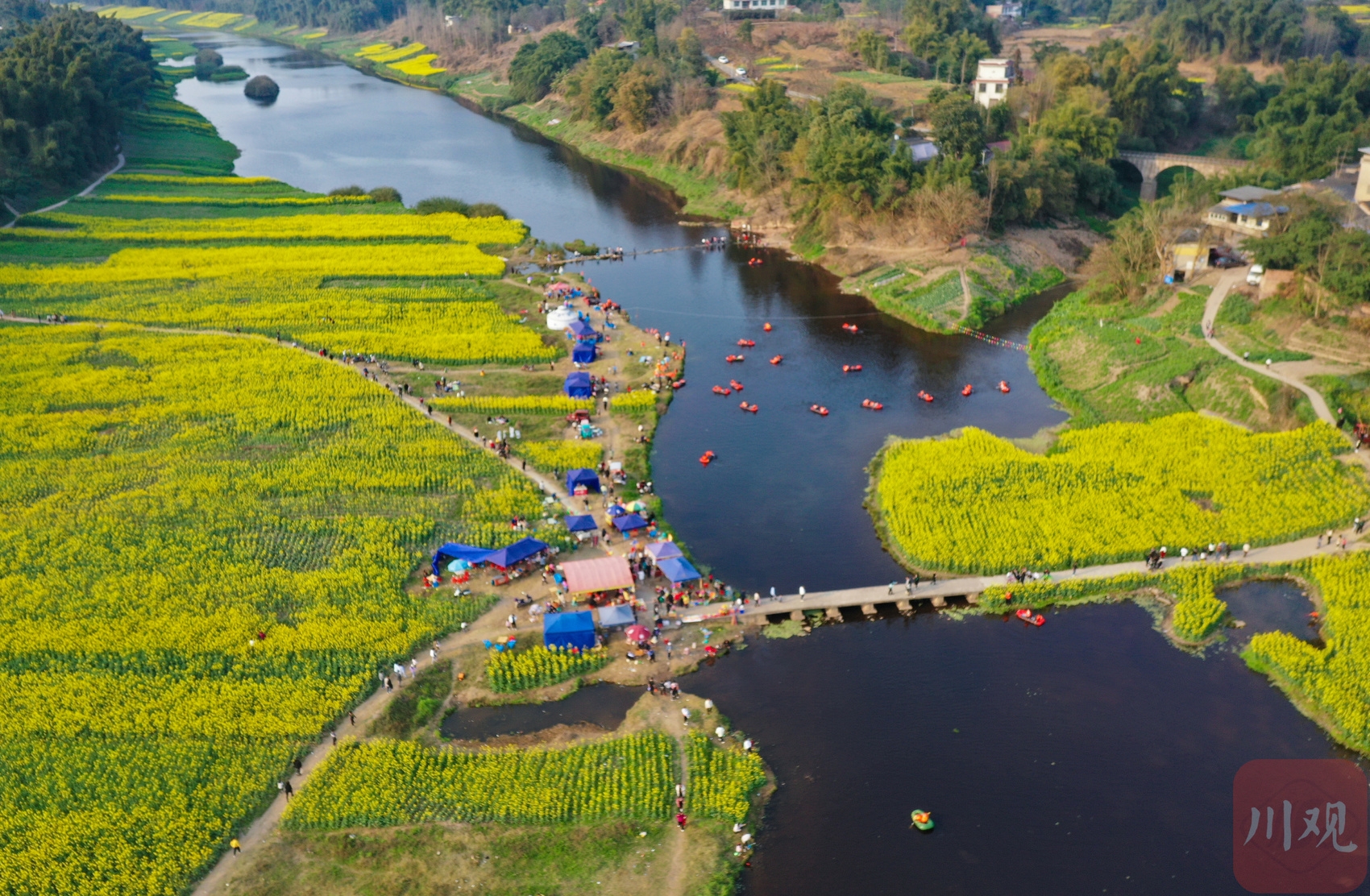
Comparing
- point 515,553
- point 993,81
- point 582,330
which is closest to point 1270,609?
point 515,553

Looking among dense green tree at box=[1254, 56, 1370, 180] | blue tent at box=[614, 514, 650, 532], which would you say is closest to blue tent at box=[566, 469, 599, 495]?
blue tent at box=[614, 514, 650, 532]

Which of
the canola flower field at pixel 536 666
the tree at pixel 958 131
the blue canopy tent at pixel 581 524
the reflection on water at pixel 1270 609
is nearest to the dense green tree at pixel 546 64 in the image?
the tree at pixel 958 131

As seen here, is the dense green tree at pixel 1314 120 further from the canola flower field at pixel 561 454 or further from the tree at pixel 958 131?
the canola flower field at pixel 561 454

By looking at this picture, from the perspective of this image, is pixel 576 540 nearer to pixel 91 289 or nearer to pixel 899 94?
pixel 91 289

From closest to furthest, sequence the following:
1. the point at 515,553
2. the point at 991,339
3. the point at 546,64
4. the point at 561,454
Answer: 1. the point at 515,553
2. the point at 561,454
3. the point at 991,339
4. the point at 546,64

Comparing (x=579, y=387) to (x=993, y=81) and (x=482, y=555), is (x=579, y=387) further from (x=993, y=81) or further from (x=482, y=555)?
(x=993, y=81)
